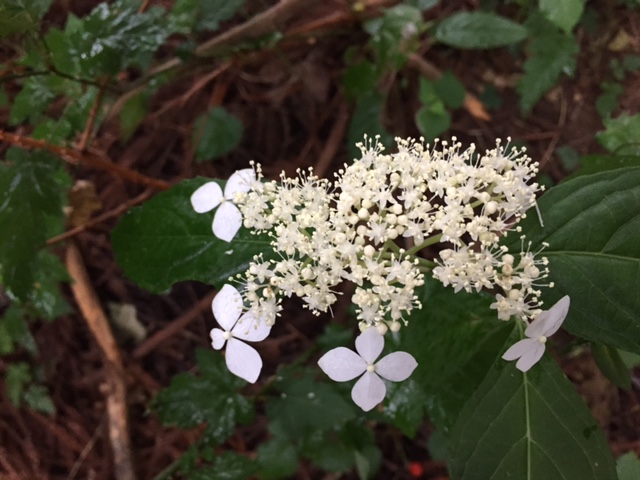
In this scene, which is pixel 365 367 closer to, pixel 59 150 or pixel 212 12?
pixel 59 150

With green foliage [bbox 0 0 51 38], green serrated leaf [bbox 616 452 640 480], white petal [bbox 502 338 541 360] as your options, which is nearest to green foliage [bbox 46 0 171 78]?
green foliage [bbox 0 0 51 38]

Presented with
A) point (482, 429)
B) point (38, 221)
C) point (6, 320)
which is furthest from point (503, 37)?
point (6, 320)

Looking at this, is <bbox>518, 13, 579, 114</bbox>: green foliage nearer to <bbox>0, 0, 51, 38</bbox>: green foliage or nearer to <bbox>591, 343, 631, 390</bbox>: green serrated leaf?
<bbox>591, 343, 631, 390</bbox>: green serrated leaf

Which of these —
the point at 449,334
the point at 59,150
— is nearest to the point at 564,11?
the point at 449,334

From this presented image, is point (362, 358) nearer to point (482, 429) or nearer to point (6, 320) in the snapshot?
point (482, 429)

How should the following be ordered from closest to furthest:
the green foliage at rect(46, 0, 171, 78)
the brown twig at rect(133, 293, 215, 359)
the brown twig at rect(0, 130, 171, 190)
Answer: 1. the brown twig at rect(0, 130, 171, 190)
2. the green foliage at rect(46, 0, 171, 78)
3. the brown twig at rect(133, 293, 215, 359)

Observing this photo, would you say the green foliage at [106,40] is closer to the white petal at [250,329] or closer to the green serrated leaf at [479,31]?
the white petal at [250,329]
